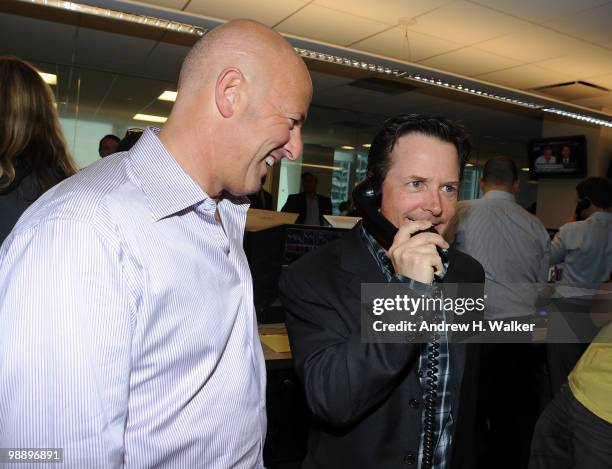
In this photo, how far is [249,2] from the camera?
4352 millimetres

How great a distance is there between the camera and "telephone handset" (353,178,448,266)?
4.31ft

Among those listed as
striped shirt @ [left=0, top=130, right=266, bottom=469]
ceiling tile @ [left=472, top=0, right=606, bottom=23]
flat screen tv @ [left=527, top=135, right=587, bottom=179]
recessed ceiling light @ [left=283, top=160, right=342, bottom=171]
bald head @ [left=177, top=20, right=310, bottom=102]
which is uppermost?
ceiling tile @ [left=472, top=0, right=606, bottom=23]

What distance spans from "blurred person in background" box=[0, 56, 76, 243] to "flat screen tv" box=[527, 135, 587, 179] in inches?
313

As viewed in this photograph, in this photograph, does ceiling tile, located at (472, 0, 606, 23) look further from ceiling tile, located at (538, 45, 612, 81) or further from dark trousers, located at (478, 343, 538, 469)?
dark trousers, located at (478, 343, 538, 469)

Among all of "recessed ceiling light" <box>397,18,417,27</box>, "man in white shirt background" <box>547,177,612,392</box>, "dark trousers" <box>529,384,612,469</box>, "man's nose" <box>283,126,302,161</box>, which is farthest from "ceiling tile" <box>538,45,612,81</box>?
"man's nose" <box>283,126,302,161</box>

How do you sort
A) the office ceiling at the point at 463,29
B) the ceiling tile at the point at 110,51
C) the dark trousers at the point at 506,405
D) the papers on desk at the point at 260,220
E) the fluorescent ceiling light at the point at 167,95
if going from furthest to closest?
the fluorescent ceiling light at the point at 167,95 → the ceiling tile at the point at 110,51 → the office ceiling at the point at 463,29 → the papers on desk at the point at 260,220 → the dark trousers at the point at 506,405

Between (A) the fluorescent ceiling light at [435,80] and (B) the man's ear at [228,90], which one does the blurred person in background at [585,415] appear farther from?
(A) the fluorescent ceiling light at [435,80]

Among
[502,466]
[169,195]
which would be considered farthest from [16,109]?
[502,466]

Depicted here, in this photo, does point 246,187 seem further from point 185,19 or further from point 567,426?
point 185,19

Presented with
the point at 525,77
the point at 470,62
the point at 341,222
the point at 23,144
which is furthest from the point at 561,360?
the point at 525,77

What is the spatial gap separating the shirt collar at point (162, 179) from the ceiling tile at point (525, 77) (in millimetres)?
5620

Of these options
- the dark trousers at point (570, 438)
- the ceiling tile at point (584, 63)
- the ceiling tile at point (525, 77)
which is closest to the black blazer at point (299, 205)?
the ceiling tile at point (525, 77)

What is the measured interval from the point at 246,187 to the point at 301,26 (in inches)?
168

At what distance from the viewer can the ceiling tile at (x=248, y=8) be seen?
4.34 metres
